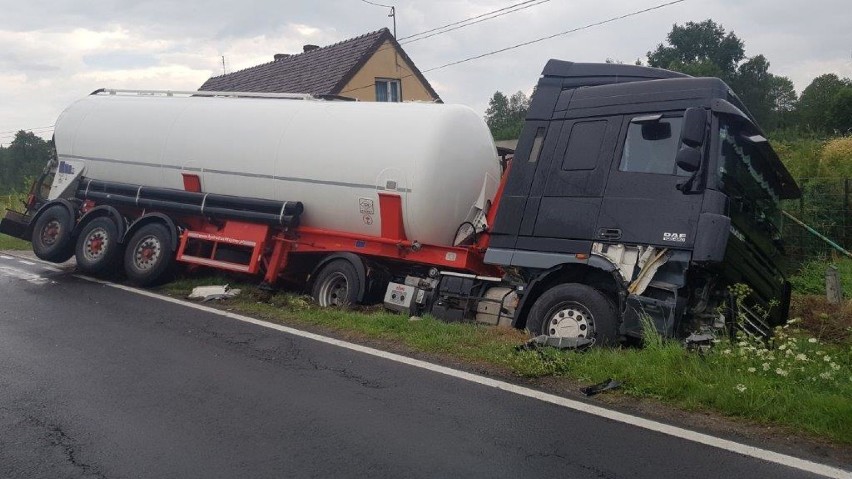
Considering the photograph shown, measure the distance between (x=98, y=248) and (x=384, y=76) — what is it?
13.6 m

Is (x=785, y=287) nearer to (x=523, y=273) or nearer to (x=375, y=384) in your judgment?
(x=523, y=273)

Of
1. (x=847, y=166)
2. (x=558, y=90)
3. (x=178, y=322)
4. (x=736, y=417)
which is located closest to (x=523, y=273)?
(x=558, y=90)

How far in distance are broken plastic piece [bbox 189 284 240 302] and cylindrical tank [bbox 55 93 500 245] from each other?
1413 millimetres

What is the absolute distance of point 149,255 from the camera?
37.4 feet

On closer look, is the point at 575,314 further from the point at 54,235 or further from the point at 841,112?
the point at 841,112

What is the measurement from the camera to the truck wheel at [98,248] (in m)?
11.6

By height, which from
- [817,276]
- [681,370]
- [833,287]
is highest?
[817,276]

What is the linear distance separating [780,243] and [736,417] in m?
3.84

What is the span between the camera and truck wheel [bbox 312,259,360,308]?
31.7ft

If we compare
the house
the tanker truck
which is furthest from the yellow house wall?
the tanker truck

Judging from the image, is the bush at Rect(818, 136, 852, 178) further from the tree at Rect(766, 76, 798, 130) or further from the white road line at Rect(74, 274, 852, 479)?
the tree at Rect(766, 76, 798, 130)

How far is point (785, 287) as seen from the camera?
8477 millimetres

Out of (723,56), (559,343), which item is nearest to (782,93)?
(723,56)

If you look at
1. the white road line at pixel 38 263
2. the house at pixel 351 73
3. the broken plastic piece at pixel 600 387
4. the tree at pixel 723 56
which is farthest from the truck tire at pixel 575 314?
the tree at pixel 723 56
